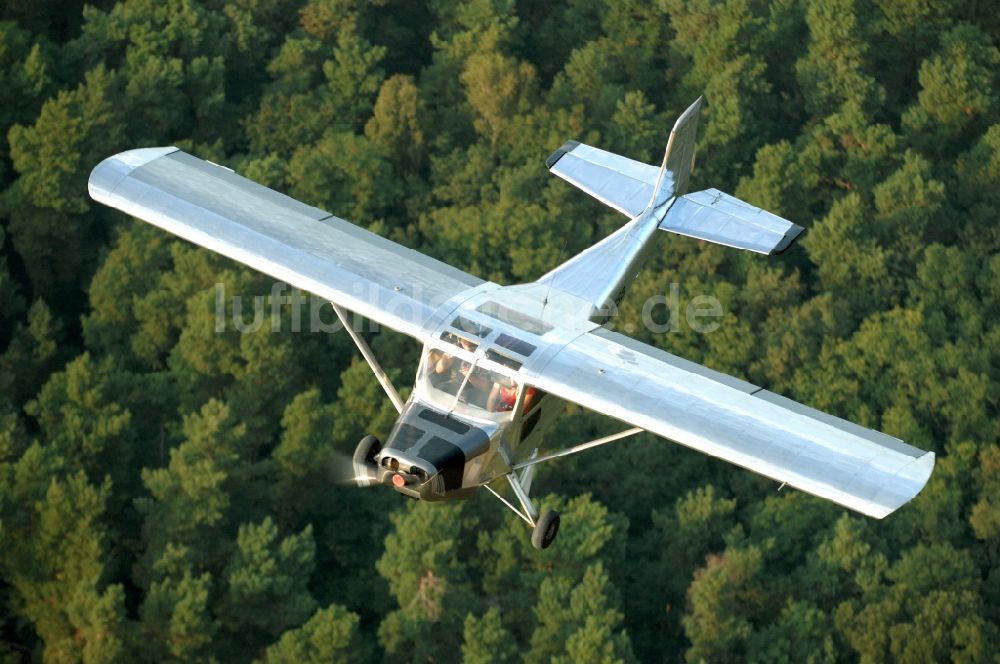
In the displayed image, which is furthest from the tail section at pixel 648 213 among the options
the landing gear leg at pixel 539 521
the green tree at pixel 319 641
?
the green tree at pixel 319 641

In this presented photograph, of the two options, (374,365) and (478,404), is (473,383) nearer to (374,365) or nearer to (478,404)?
(478,404)

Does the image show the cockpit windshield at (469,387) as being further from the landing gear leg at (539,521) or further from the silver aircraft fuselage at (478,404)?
the landing gear leg at (539,521)

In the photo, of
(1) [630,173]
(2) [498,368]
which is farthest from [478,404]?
(1) [630,173]

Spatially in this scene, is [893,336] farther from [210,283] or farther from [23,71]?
[23,71]

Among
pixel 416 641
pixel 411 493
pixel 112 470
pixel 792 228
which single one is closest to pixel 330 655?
pixel 416 641

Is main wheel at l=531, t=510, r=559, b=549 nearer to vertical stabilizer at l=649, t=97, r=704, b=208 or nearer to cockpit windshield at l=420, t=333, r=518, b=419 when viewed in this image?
cockpit windshield at l=420, t=333, r=518, b=419

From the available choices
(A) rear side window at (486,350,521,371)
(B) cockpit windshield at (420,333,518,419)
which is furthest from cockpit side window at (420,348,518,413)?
(A) rear side window at (486,350,521,371)
